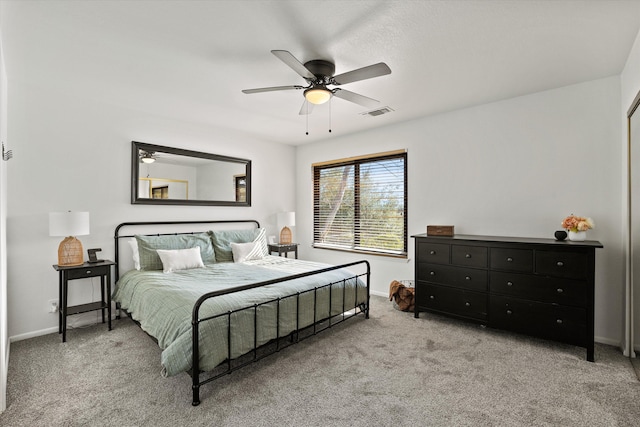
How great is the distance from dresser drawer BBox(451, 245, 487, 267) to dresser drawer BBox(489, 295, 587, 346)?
377 millimetres

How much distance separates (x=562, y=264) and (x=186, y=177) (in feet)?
15.1

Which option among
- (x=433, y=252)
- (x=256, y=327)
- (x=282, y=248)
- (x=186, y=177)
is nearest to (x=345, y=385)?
(x=256, y=327)

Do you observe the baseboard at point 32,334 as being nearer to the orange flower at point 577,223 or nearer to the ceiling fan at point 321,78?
the ceiling fan at point 321,78

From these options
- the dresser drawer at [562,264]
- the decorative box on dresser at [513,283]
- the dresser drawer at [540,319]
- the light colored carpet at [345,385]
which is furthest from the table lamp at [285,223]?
the dresser drawer at [562,264]

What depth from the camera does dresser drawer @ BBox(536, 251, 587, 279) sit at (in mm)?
2840

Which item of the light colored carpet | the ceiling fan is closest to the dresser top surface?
the light colored carpet

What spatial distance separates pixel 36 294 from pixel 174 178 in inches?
78.4

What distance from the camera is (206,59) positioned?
274 centimetres

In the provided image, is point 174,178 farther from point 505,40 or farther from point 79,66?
point 505,40

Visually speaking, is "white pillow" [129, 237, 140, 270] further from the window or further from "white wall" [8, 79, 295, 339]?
the window

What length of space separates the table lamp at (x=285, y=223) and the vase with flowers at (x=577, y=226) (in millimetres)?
3808

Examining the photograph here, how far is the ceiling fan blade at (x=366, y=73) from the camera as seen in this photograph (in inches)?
92.1

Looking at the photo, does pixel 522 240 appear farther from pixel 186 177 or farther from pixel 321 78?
pixel 186 177

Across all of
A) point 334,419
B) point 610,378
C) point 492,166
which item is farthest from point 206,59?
point 610,378
